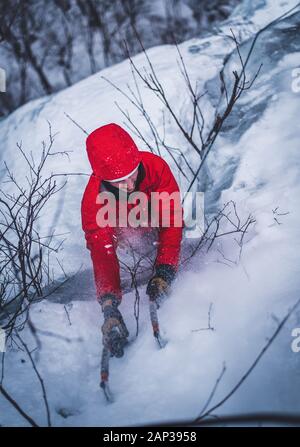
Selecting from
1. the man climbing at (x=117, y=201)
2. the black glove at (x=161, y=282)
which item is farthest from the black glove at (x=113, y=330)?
the black glove at (x=161, y=282)

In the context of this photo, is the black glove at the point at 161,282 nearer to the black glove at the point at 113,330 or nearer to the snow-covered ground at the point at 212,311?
the snow-covered ground at the point at 212,311

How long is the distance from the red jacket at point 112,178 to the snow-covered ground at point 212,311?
1.02ft

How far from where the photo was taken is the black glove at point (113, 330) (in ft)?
6.19

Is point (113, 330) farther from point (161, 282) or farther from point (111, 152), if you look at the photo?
point (111, 152)

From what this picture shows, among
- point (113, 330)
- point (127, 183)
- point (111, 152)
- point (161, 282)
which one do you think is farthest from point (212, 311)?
point (111, 152)

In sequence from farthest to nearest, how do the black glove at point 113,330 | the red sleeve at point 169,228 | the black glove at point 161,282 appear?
1. the red sleeve at point 169,228
2. the black glove at point 161,282
3. the black glove at point 113,330

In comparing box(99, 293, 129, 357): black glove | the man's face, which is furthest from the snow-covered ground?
the man's face

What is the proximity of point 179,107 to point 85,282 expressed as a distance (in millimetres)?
2499

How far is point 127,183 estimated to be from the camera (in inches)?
84.0

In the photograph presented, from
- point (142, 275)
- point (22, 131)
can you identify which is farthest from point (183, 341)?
point (22, 131)

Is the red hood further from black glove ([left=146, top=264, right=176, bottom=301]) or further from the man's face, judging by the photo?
black glove ([left=146, top=264, right=176, bottom=301])

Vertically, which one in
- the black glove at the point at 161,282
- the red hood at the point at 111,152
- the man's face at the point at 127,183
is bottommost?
the black glove at the point at 161,282

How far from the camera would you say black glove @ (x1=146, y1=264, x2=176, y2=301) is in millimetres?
2062

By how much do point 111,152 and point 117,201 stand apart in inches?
20.3
